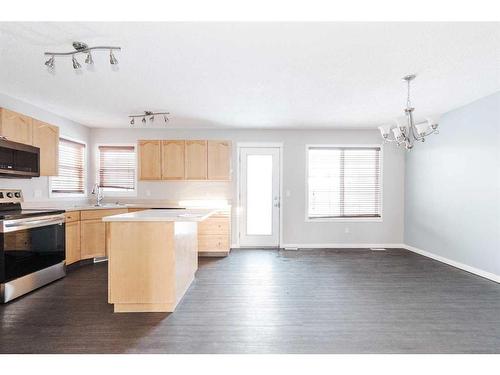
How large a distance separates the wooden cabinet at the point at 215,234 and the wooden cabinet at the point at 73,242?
1878 millimetres

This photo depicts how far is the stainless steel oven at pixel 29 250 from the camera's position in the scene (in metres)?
2.85

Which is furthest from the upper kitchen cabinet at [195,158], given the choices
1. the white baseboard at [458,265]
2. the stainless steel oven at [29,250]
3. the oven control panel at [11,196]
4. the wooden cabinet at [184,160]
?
the white baseboard at [458,265]

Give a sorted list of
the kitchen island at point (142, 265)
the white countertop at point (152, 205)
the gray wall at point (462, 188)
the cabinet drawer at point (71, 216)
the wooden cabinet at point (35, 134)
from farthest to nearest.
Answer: the white countertop at point (152, 205), the cabinet drawer at point (71, 216), the gray wall at point (462, 188), the wooden cabinet at point (35, 134), the kitchen island at point (142, 265)

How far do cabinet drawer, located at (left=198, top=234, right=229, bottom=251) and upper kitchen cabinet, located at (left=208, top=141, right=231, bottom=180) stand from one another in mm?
1198

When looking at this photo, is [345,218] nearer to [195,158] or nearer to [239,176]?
[239,176]

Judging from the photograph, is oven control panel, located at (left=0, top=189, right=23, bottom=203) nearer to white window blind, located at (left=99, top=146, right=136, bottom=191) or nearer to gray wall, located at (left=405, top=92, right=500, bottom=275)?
white window blind, located at (left=99, top=146, right=136, bottom=191)

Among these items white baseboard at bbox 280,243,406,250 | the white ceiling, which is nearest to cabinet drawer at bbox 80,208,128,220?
the white ceiling

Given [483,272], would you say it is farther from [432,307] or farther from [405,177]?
[405,177]

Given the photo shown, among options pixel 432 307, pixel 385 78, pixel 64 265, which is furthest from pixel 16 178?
pixel 432 307

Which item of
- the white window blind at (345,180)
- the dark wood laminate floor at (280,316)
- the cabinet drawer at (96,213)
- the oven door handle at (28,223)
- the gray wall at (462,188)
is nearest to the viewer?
the dark wood laminate floor at (280,316)

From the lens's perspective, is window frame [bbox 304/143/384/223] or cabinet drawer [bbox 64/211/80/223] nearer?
cabinet drawer [bbox 64/211/80/223]

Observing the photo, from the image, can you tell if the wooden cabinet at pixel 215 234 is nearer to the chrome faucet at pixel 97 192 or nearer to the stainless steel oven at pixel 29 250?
the stainless steel oven at pixel 29 250

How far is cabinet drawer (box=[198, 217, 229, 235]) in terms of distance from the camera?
4.83 m

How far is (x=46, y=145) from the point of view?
3861 mm
